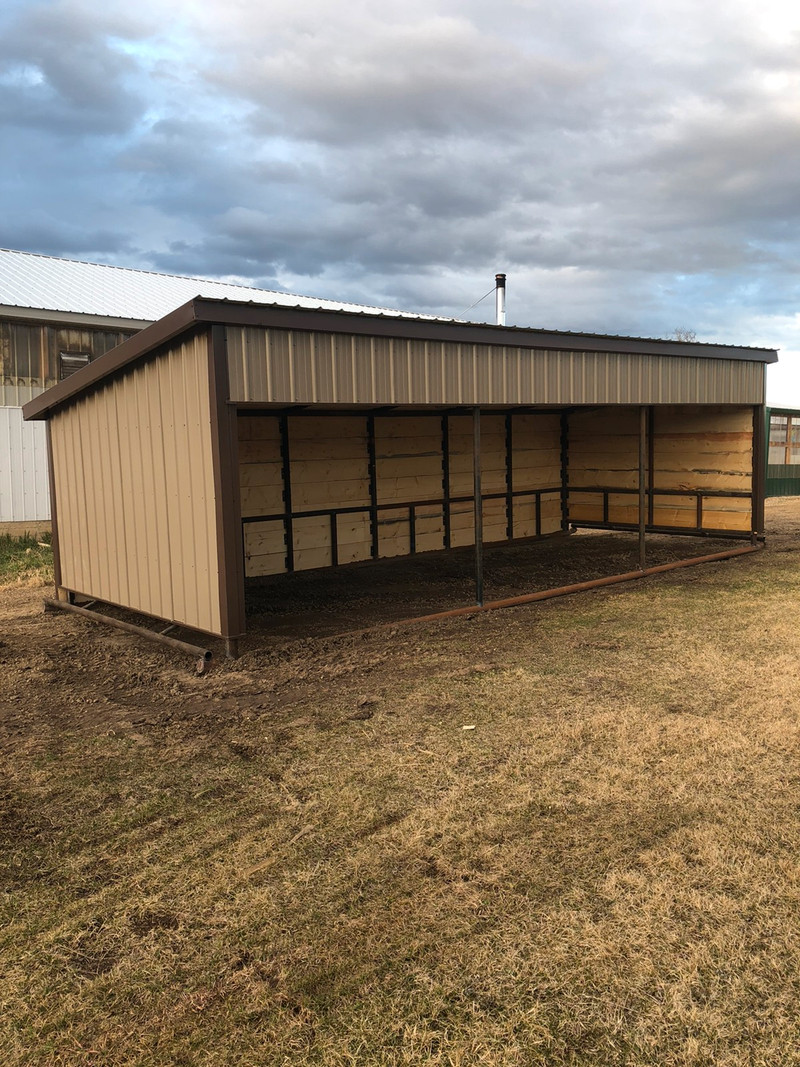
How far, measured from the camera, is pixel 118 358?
7.50 meters

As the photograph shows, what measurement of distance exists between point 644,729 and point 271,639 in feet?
12.3

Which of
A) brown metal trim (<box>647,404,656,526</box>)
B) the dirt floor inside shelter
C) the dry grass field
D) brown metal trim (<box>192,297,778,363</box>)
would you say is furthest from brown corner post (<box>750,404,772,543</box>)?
the dry grass field

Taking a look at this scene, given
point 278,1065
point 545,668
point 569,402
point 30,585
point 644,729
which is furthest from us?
point 30,585

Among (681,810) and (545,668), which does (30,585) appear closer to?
(545,668)

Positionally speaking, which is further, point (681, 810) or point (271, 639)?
point (271, 639)

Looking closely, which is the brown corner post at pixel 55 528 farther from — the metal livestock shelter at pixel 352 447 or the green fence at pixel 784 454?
the green fence at pixel 784 454

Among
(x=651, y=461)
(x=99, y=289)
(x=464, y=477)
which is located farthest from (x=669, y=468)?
(x=99, y=289)

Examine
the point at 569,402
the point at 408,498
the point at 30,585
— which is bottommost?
the point at 30,585

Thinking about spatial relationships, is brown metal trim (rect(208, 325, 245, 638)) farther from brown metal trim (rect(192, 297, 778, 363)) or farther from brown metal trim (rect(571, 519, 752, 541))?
brown metal trim (rect(571, 519, 752, 541))

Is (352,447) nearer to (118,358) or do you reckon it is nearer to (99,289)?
(118,358)

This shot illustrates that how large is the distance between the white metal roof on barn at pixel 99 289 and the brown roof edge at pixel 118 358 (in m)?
6.53

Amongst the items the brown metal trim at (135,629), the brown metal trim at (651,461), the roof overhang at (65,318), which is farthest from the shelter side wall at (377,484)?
the roof overhang at (65,318)

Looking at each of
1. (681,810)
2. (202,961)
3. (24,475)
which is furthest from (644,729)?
(24,475)

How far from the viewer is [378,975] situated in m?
2.66
